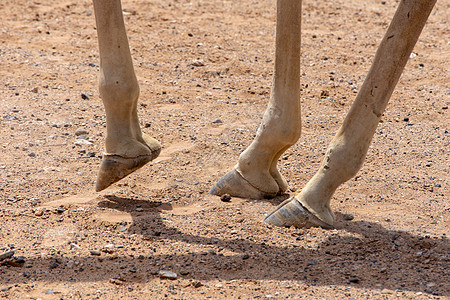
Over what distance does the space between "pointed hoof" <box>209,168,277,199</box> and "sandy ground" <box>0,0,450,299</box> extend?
0.06 metres

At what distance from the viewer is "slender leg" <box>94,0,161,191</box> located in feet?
11.4

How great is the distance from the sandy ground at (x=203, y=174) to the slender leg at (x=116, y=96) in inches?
11.8

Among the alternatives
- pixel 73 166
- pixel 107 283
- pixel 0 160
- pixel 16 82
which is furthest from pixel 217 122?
pixel 107 283

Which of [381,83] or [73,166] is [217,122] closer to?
[73,166]

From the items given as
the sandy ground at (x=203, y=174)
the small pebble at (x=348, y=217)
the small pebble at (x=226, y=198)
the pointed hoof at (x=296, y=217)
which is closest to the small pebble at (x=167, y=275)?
the sandy ground at (x=203, y=174)

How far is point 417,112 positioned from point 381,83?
250 cm

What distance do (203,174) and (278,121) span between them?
31.5 inches

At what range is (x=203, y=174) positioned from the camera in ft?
13.8

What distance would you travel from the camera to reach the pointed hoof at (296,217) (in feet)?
10.9

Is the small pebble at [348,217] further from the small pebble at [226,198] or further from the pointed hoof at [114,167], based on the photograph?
the pointed hoof at [114,167]

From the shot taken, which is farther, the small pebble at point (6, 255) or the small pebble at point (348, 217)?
the small pebble at point (348, 217)

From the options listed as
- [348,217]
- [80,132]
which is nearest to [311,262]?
[348,217]

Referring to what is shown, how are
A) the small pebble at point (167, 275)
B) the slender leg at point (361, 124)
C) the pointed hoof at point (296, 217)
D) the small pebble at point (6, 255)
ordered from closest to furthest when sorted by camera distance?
the small pebble at point (167, 275) → the small pebble at point (6, 255) → the slender leg at point (361, 124) → the pointed hoof at point (296, 217)

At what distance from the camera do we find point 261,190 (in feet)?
12.4
